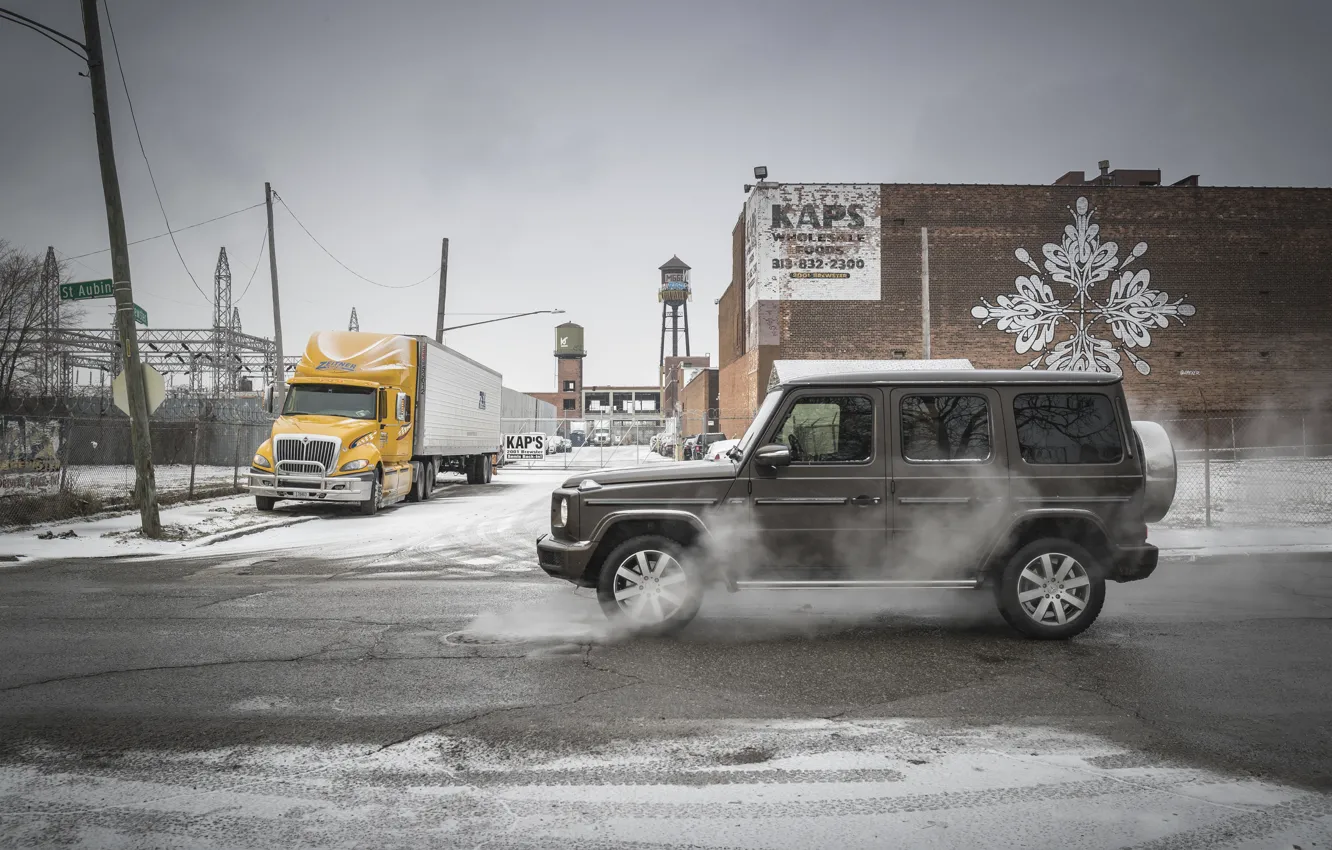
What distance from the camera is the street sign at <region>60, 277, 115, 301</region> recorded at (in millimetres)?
12438

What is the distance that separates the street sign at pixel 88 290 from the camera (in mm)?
12438

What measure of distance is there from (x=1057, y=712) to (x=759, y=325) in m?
32.4

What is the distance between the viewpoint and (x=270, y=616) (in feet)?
22.9

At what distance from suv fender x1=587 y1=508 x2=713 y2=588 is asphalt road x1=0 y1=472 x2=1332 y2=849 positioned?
2.15 ft

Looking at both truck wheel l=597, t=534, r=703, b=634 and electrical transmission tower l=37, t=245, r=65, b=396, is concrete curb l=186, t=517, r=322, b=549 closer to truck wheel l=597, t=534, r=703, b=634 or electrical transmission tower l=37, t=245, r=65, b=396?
truck wheel l=597, t=534, r=703, b=634

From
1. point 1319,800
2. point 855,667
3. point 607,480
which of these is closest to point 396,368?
point 607,480

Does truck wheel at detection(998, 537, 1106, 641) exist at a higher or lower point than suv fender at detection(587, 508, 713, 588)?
Result: lower

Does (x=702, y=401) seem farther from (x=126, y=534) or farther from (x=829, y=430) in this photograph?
(x=829, y=430)

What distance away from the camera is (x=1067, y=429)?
6242 mm

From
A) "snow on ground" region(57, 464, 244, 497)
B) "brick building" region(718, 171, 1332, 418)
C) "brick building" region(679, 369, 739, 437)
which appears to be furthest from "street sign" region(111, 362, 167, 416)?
"brick building" region(679, 369, 739, 437)

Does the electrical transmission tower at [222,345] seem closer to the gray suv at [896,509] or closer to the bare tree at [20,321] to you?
the bare tree at [20,321]

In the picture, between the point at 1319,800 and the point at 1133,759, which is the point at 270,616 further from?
the point at 1319,800

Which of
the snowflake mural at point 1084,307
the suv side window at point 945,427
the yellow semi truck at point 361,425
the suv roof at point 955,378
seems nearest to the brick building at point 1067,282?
the snowflake mural at point 1084,307

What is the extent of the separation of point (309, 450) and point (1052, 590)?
14.0m
